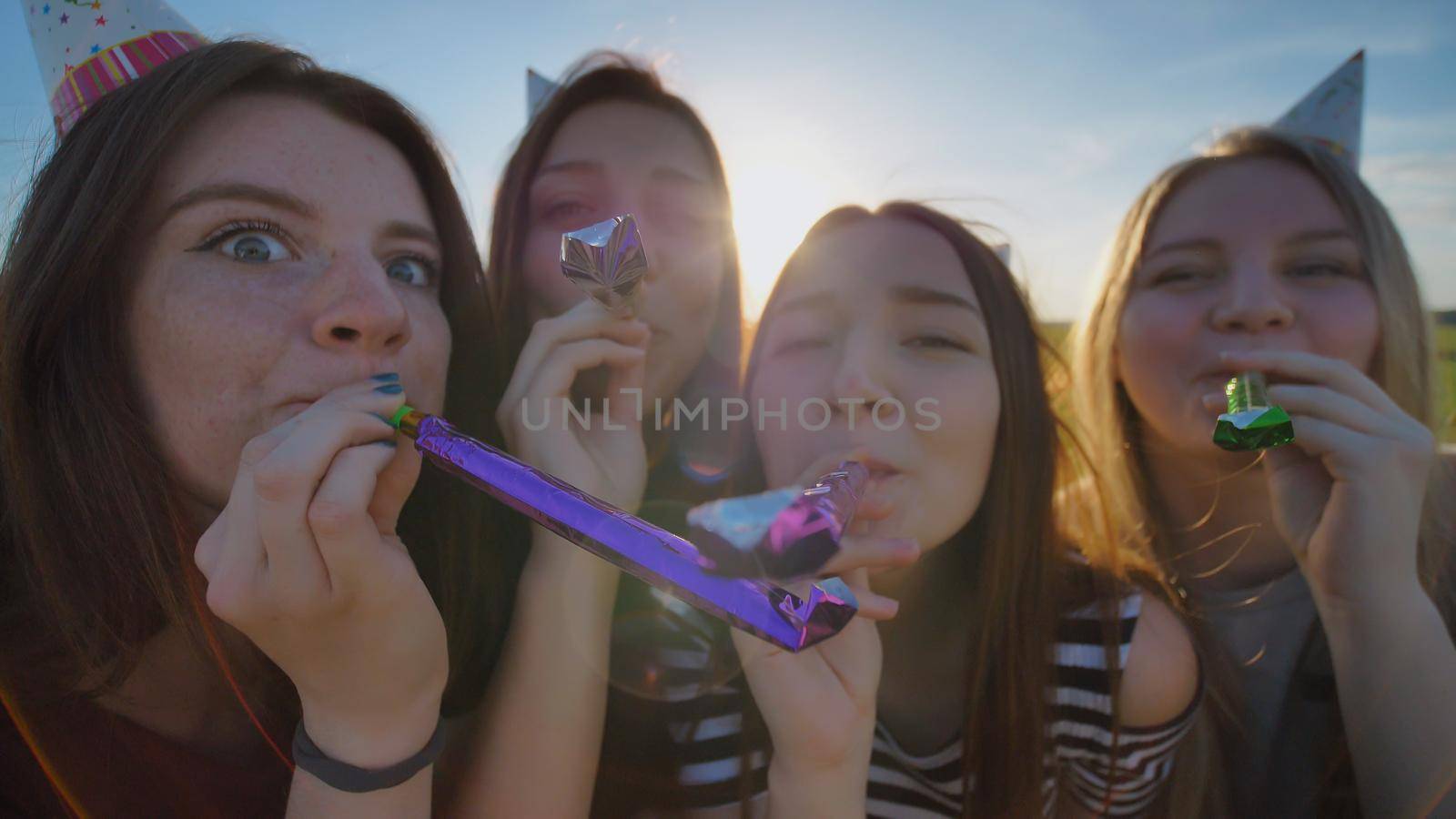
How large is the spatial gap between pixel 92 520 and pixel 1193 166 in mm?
2475

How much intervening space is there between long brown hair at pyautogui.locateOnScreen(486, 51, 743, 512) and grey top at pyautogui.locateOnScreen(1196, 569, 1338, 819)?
4.55 ft

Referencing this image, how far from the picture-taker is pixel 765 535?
375 mm

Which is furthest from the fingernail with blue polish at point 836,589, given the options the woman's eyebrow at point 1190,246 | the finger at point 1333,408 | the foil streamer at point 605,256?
the woman's eyebrow at point 1190,246

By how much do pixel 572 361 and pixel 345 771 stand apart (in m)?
0.68

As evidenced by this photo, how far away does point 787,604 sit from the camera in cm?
49

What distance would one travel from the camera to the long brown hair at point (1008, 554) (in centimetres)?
134

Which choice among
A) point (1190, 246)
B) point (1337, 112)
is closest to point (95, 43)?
point (1190, 246)

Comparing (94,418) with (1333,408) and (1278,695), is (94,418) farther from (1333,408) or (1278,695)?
(1278,695)

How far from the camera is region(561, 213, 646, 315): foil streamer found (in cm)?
71

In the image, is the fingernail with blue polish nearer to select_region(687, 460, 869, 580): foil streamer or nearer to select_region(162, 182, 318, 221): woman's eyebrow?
select_region(687, 460, 869, 580): foil streamer

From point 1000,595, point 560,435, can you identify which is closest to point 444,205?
point 560,435

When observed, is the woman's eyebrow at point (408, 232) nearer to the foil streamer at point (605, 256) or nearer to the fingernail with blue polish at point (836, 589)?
the foil streamer at point (605, 256)

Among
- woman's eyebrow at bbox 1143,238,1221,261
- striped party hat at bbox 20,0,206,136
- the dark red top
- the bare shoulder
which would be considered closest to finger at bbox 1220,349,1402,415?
woman's eyebrow at bbox 1143,238,1221,261

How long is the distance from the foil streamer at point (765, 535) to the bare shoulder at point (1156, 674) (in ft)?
4.19
